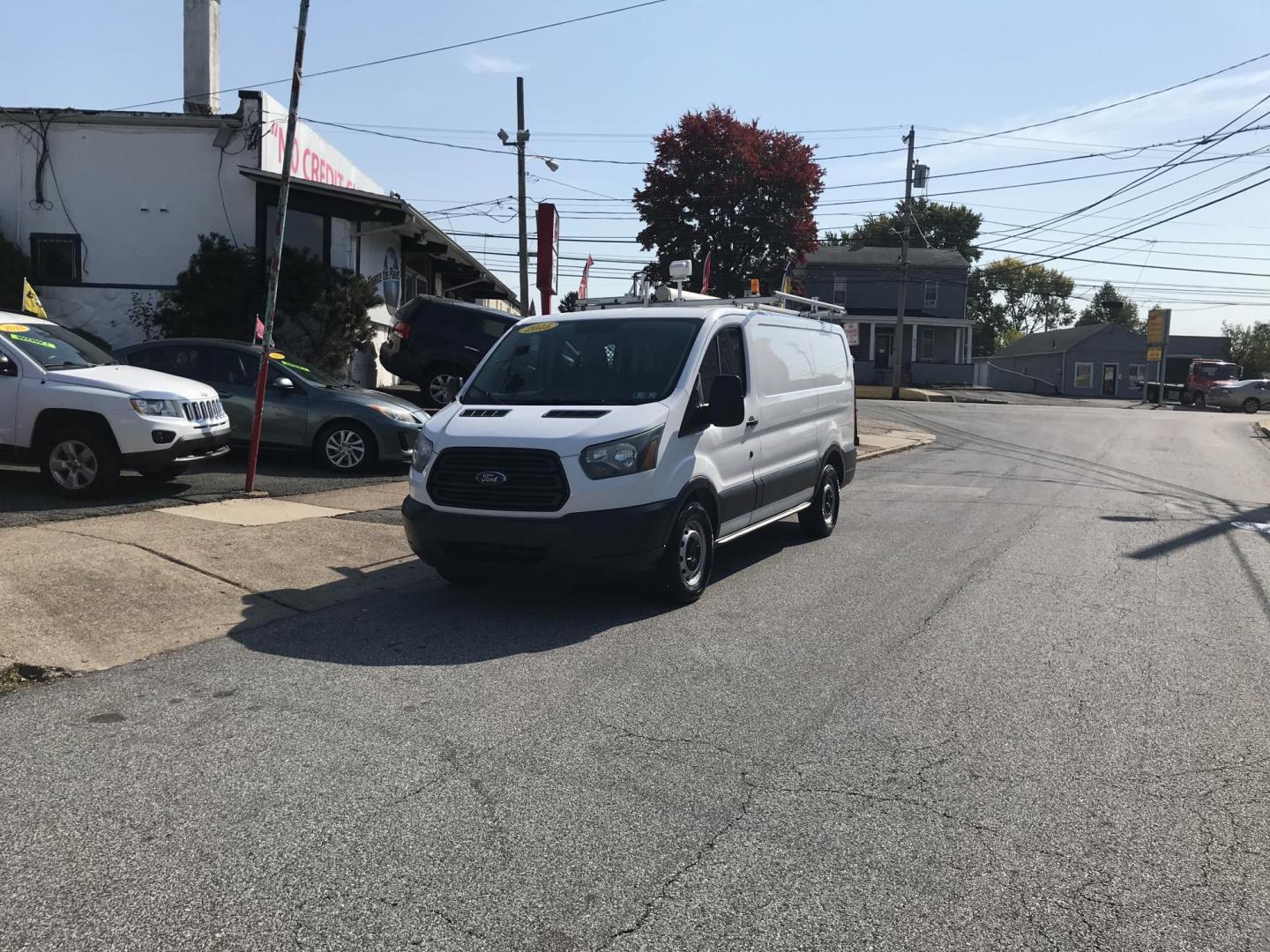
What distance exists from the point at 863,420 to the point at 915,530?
17.9 metres

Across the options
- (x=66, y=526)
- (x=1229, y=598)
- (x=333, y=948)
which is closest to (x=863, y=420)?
(x=1229, y=598)

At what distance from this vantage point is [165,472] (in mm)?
10852

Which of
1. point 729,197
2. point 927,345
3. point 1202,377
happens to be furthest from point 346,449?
point 927,345

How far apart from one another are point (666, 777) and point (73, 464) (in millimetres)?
7775

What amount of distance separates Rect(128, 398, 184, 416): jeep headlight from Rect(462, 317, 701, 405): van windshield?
11.9ft

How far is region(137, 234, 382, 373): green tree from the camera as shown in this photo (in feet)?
57.1

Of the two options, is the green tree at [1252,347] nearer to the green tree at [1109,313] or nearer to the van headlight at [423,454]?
the green tree at [1109,313]

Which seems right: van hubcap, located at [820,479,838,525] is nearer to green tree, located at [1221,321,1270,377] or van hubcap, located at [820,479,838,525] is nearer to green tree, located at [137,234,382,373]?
green tree, located at [137,234,382,373]

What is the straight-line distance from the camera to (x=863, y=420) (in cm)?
2845

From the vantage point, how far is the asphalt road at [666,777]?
3.29 m

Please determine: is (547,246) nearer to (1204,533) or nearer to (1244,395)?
(1204,533)

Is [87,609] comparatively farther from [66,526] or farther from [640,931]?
[640,931]

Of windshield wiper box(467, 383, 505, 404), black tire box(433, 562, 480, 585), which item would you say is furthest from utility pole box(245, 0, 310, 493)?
black tire box(433, 562, 480, 585)

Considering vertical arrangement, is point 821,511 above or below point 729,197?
below
